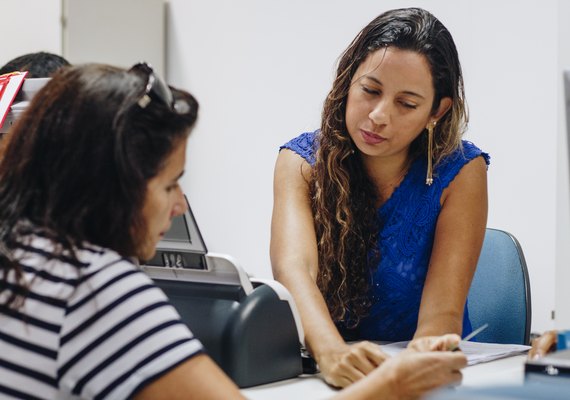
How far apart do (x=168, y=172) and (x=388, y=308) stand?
0.84 metres

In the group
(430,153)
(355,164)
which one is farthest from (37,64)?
(430,153)

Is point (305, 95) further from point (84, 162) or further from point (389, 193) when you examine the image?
point (84, 162)

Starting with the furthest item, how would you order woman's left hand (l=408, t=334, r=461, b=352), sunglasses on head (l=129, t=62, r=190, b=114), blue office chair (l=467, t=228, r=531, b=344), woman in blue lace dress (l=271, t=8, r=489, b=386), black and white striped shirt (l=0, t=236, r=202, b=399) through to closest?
blue office chair (l=467, t=228, r=531, b=344), woman in blue lace dress (l=271, t=8, r=489, b=386), woman's left hand (l=408, t=334, r=461, b=352), sunglasses on head (l=129, t=62, r=190, b=114), black and white striped shirt (l=0, t=236, r=202, b=399)

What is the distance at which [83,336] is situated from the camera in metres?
0.89

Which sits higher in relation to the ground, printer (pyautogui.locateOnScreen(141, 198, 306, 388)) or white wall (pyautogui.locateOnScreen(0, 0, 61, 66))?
white wall (pyautogui.locateOnScreen(0, 0, 61, 66))

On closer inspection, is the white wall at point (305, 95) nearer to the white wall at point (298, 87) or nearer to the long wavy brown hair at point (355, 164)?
the white wall at point (298, 87)

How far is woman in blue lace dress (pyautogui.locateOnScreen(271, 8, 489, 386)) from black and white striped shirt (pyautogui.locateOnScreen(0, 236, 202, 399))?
720 mm

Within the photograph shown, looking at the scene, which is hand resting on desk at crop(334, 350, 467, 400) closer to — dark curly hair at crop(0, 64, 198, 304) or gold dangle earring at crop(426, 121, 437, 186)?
dark curly hair at crop(0, 64, 198, 304)

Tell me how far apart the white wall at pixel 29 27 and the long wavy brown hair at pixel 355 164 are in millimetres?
1789

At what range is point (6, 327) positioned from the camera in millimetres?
916

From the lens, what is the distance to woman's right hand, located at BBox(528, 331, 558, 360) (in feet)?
4.54

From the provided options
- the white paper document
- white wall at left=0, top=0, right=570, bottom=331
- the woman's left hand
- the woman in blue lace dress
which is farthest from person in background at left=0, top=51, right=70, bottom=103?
the woman's left hand

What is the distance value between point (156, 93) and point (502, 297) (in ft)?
4.19

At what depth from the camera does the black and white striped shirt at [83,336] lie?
893 mm
